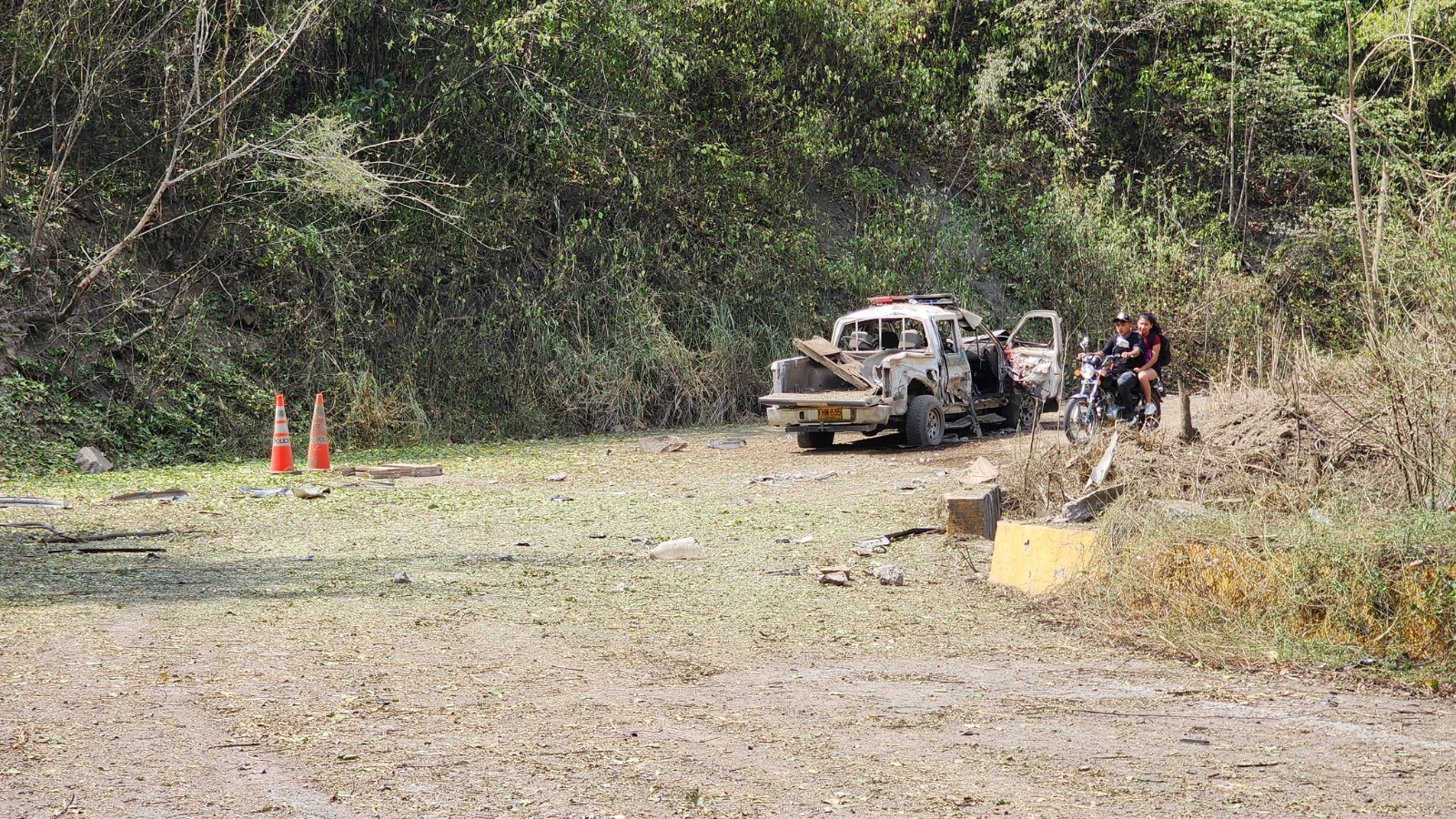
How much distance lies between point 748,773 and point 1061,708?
155cm

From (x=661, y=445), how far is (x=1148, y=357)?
5.92 metres

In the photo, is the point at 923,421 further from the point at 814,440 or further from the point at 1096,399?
the point at 1096,399

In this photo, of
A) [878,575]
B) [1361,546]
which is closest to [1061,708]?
[1361,546]

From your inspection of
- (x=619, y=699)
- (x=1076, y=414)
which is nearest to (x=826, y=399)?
(x=1076, y=414)

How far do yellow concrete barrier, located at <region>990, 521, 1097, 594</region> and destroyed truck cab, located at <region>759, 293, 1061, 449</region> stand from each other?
7.56 metres

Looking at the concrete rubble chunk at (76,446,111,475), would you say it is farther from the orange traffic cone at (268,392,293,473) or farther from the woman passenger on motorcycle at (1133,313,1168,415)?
the woman passenger on motorcycle at (1133,313,1168,415)

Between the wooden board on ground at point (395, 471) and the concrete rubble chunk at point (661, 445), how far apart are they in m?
3.11

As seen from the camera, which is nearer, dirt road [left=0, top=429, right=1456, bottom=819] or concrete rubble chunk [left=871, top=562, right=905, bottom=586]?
dirt road [left=0, top=429, right=1456, bottom=819]

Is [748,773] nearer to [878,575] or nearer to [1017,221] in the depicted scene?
[878,575]

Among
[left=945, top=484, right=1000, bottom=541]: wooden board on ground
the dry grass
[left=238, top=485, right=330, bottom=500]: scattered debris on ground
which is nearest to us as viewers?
the dry grass

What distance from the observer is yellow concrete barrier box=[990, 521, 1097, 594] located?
8078 mm

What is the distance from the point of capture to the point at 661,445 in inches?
693

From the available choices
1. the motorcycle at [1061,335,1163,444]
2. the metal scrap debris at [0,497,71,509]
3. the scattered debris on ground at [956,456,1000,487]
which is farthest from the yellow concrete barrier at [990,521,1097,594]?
the metal scrap debris at [0,497,71,509]

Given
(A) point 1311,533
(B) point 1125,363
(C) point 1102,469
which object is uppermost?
(B) point 1125,363
